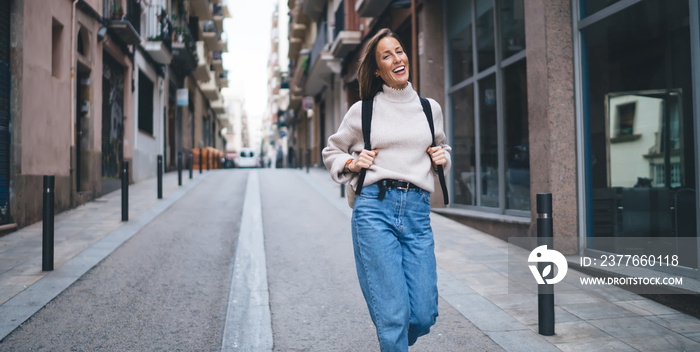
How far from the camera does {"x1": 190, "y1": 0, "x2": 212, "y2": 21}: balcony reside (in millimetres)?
28625

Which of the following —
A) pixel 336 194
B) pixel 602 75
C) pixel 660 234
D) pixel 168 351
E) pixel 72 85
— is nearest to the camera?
pixel 168 351

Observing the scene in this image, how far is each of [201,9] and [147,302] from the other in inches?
1106

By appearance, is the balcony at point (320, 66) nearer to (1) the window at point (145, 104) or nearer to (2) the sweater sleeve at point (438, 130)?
(1) the window at point (145, 104)

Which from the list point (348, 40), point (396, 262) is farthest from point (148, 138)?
point (396, 262)

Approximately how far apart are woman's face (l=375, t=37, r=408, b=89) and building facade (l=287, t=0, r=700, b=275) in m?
0.57

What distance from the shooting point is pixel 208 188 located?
13742 mm

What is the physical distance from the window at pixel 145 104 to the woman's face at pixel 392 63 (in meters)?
15.7

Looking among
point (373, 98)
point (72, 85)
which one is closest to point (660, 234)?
point (373, 98)

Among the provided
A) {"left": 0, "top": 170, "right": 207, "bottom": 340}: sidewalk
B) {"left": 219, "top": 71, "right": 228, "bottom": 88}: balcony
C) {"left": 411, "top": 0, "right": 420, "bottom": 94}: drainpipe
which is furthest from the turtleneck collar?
{"left": 219, "top": 71, "right": 228, "bottom": 88}: balcony

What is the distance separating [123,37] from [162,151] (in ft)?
24.9

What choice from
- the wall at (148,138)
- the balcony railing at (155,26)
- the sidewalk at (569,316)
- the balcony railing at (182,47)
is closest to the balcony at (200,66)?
the balcony railing at (182,47)

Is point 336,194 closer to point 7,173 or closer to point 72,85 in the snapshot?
point 72,85

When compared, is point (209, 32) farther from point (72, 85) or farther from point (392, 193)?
point (392, 193)

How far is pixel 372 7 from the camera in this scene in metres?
14.0
